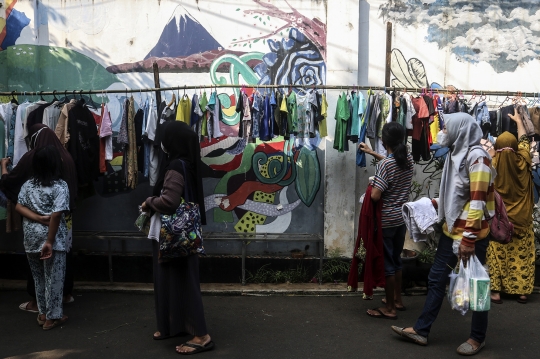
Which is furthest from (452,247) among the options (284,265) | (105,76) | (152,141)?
(105,76)

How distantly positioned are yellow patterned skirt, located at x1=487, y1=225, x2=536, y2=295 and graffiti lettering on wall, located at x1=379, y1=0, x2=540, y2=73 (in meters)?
2.45

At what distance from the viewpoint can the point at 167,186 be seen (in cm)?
449

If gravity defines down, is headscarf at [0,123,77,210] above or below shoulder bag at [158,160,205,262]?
above

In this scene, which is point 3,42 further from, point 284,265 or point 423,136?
point 423,136

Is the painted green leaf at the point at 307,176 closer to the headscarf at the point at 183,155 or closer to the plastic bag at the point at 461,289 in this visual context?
the headscarf at the point at 183,155

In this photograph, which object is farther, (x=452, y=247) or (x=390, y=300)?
(x=390, y=300)

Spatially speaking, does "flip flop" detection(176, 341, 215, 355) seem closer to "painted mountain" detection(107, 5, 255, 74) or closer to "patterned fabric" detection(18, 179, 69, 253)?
"patterned fabric" detection(18, 179, 69, 253)

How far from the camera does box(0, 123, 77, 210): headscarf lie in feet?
18.0

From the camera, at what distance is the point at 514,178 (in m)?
6.18

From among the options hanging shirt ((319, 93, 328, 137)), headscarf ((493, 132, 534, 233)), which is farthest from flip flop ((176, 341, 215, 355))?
headscarf ((493, 132, 534, 233))

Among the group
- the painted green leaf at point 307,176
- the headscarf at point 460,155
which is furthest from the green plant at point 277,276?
the headscarf at point 460,155

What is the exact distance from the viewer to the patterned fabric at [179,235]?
4469mm

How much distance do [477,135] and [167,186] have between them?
2525 millimetres

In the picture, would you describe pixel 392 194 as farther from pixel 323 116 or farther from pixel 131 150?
pixel 131 150
